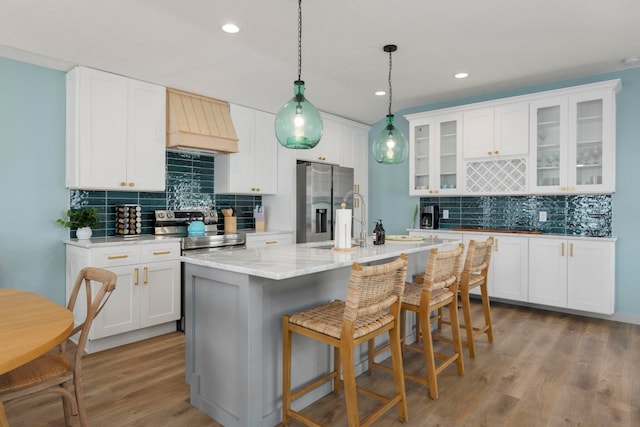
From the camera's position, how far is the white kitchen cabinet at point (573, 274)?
4.01 m

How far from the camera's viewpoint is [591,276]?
13.4 feet

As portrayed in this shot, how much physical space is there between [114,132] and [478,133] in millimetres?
4107

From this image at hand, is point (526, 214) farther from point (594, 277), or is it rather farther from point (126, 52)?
point (126, 52)

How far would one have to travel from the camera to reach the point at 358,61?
393 cm

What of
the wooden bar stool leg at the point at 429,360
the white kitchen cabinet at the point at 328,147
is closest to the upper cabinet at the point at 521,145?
the white kitchen cabinet at the point at 328,147

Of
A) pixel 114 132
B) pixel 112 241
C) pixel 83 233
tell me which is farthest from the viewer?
pixel 114 132

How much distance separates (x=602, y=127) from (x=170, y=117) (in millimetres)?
4513

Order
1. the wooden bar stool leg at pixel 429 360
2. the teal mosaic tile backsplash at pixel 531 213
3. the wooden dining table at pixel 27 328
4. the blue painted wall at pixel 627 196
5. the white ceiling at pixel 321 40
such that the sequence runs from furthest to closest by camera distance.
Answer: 1. the teal mosaic tile backsplash at pixel 531 213
2. the blue painted wall at pixel 627 196
3. the white ceiling at pixel 321 40
4. the wooden bar stool leg at pixel 429 360
5. the wooden dining table at pixel 27 328

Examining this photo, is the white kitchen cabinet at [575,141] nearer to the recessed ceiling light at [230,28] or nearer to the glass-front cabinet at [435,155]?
the glass-front cabinet at [435,155]

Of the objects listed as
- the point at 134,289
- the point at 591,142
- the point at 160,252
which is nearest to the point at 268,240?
the point at 160,252

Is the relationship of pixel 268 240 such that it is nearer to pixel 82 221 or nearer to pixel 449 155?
pixel 82 221

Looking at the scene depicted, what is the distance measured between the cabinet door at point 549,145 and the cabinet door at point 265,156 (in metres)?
3.10

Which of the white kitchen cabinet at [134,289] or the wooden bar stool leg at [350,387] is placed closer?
the wooden bar stool leg at [350,387]

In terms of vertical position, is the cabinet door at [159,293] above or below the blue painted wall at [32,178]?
below
